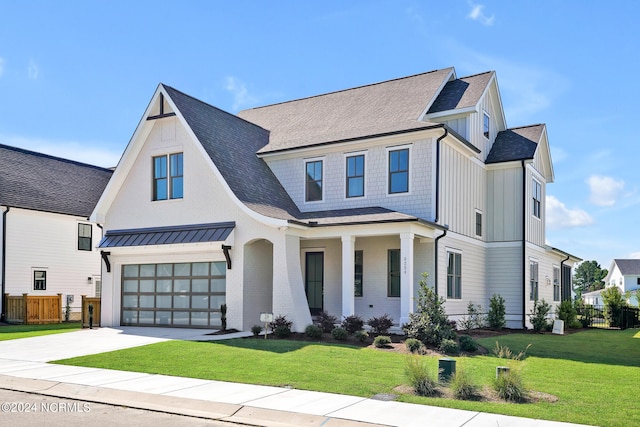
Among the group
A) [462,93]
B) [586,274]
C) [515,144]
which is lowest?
[586,274]

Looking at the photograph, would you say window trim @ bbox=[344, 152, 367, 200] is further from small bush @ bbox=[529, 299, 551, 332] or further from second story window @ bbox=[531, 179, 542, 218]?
second story window @ bbox=[531, 179, 542, 218]

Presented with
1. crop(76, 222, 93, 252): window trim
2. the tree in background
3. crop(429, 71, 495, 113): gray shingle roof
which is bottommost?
the tree in background

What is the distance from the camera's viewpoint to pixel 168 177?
23.4 meters

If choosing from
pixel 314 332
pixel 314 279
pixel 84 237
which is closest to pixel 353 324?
pixel 314 332

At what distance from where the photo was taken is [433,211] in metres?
21.6

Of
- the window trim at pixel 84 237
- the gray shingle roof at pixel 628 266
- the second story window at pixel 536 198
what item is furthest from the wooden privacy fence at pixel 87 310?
the gray shingle roof at pixel 628 266

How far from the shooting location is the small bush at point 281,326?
19031mm

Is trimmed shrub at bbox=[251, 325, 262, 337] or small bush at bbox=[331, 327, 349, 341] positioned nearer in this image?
small bush at bbox=[331, 327, 349, 341]

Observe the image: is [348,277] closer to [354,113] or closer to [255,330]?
[255,330]

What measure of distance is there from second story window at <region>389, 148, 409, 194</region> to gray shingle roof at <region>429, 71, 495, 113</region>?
3.58 meters

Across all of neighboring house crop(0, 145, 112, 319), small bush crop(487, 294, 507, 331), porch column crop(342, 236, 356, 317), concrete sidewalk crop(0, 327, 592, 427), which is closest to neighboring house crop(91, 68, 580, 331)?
porch column crop(342, 236, 356, 317)

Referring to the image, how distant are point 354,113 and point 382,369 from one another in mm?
14938

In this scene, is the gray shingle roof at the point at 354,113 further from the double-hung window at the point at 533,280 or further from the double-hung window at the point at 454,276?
the double-hung window at the point at 533,280

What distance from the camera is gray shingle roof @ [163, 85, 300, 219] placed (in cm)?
2184
